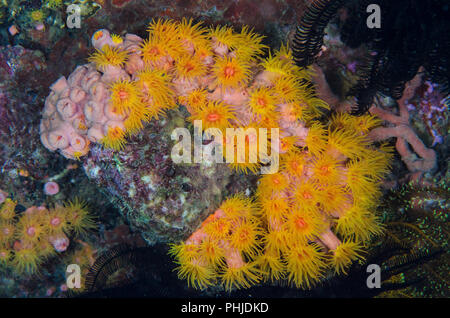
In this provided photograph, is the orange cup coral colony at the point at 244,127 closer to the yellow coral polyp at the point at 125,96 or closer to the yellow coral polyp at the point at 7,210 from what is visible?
the yellow coral polyp at the point at 125,96

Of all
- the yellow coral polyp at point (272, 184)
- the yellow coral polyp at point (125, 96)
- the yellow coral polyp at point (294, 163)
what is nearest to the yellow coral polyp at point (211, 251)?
the yellow coral polyp at point (272, 184)

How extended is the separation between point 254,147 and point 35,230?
12.3 ft

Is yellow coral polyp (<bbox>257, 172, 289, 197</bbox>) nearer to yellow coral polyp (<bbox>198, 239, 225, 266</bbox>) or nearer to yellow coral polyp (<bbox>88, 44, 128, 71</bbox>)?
yellow coral polyp (<bbox>198, 239, 225, 266</bbox>)

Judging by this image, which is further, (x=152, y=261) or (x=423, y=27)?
(x=152, y=261)

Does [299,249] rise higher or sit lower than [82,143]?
lower

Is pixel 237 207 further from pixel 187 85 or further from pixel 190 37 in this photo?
pixel 190 37

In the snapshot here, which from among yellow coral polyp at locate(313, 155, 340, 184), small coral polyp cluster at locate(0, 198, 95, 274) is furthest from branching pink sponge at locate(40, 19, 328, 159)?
small coral polyp cluster at locate(0, 198, 95, 274)

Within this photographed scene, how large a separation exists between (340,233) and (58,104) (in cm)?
392

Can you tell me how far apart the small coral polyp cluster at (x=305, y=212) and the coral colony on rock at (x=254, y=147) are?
0.05 feet

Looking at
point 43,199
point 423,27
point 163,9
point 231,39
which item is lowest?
point 43,199

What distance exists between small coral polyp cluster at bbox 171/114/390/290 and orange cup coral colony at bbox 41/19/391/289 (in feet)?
0.04

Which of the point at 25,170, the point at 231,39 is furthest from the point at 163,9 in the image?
the point at 25,170

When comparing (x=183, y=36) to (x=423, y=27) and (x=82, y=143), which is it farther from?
(x=423, y=27)

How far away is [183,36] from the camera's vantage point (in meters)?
3.33
